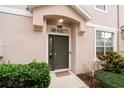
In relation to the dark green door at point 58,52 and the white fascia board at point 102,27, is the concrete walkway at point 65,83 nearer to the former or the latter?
the dark green door at point 58,52

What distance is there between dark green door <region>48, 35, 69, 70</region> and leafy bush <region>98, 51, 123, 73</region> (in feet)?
8.18

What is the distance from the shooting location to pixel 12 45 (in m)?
7.51

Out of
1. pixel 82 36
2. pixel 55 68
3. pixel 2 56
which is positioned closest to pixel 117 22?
pixel 82 36

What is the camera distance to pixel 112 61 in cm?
970

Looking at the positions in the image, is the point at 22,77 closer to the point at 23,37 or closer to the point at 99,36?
the point at 23,37

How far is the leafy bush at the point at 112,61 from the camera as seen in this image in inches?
375

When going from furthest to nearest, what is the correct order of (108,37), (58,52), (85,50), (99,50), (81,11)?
(108,37), (99,50), (85,50), (58,52), (81,11)

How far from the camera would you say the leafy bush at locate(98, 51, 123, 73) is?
31.3ft

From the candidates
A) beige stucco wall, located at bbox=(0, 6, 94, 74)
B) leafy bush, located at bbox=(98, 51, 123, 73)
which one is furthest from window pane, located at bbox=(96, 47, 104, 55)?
beige stucco wall, located at bbox=(0, 6, 94, 74)


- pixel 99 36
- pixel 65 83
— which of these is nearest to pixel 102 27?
pixel 99 36

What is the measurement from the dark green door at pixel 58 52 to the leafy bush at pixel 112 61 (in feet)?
8.18

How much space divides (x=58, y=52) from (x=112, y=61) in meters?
3.58

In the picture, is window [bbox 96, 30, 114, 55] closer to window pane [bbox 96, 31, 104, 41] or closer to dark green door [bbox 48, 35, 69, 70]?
window pane [bbox 96, 31, 104, 41]
